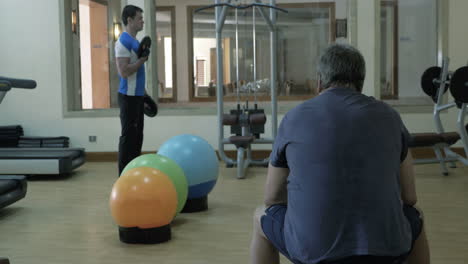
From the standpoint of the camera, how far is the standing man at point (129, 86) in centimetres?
450

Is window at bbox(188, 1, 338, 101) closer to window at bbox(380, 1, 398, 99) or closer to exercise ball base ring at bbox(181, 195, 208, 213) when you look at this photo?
window at bbox(380, 1, 398, 99)

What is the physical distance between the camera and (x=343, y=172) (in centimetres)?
158

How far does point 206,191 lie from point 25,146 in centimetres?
345

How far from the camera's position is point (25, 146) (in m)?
6.57

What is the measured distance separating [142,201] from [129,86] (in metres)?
1.73

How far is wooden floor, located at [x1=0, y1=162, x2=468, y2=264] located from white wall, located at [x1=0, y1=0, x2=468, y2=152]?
1.50 meters

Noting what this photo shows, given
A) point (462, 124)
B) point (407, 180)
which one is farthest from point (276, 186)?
point (462, 124)

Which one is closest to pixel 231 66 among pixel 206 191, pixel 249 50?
pixel 249 50

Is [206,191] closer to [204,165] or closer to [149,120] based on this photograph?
[204,165]

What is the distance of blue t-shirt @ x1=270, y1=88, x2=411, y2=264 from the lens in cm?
158

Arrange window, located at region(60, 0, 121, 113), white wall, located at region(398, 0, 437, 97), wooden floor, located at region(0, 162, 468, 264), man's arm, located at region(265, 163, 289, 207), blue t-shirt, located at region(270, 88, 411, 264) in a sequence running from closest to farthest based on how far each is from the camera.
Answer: blue t-shirt, located at region(270, 88, 411, 264) → man's arm, located at region(265, 163, 289, 207) → wooden floor, located at region(0, 162, 468, 264) → white wall, located at region(398, 0, 437, 97) → window, located at region(60, 0, 121, 113)

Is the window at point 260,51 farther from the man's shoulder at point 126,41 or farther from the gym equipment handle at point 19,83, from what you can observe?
the gym equipment handle at point 19,83

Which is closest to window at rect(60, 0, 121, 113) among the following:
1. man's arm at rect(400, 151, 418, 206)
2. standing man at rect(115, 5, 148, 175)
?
standing man at rect(115, 5, 148, 175)

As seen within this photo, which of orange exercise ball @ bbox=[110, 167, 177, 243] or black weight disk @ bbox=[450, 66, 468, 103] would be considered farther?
black weight disk @ bbox=[450, 66, 468, 103]
